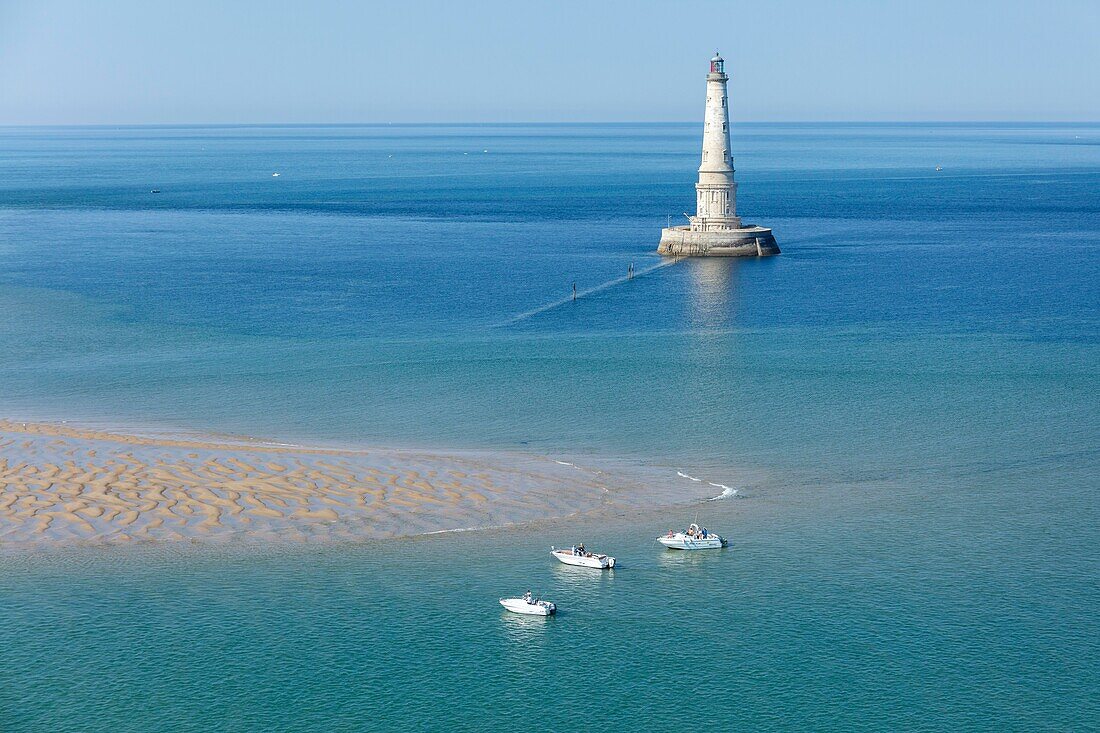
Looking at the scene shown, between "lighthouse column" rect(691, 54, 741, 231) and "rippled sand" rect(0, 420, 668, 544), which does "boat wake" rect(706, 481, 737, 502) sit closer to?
"rippled sand" rect(0, 420, 668, 544)

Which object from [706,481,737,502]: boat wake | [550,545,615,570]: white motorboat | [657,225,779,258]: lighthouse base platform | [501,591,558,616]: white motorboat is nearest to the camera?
[501,591,558,616]: white motorboat

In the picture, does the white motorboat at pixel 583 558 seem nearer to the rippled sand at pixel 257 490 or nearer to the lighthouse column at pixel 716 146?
the rippled sand at pixel 257 490

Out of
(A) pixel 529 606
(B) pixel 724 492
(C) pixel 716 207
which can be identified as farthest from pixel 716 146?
(A) pixel 529 606

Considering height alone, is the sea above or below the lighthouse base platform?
below

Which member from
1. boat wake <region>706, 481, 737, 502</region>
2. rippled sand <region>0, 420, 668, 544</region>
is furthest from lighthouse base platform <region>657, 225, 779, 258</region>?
boat wake <region>706, 481, 737, 502</region>

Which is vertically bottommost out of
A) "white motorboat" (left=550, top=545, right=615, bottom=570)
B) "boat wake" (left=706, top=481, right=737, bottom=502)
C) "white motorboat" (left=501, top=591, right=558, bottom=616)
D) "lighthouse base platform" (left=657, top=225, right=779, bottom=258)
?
"white motorboat" (left=501, top=591, right=558, bottom=616)

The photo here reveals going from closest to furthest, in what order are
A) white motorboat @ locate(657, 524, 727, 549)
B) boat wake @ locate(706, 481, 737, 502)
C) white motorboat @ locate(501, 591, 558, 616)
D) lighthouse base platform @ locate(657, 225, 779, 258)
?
white motorboat @ locate(501, 591, 558, 616)
white motorboat @ locate(657, 524, 727, 549)
boat wake @ locate(706, 481, 737, 502)
lighthouse base platform @ locate(657, 225, 779, 258)

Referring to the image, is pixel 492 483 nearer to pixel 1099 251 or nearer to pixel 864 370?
pixel 864 370
